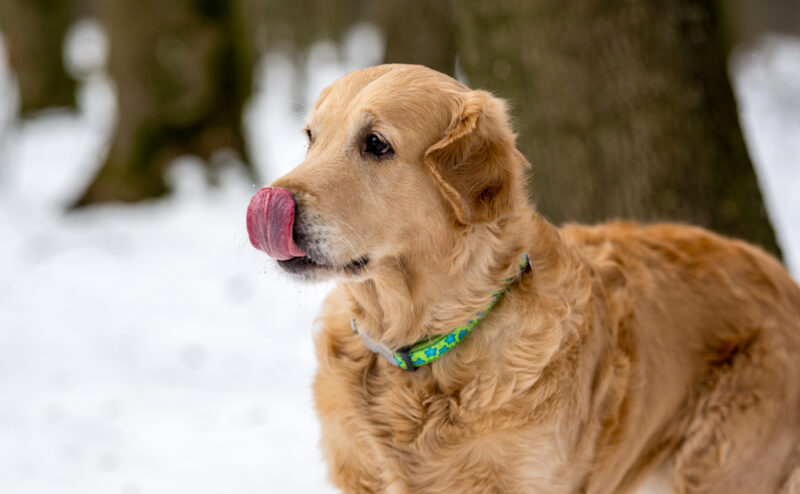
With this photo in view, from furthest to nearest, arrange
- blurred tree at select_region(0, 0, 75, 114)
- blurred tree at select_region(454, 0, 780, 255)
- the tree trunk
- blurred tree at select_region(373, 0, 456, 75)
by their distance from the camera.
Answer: blurred tree at select_region(0, 0, 75, 114)
blurred tree at select_region(373, 0, 456, 75)
the tree trunk
blurred tree at select_region(454, 0, 780, 255)

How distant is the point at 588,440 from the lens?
2518 millimetres

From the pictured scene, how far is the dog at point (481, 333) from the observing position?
241 centimetres

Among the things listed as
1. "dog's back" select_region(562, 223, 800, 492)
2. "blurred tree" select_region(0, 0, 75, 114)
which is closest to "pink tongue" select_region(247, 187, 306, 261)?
"dog's back" select_region(562, 223, 800, 492)

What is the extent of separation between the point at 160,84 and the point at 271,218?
6.30 m

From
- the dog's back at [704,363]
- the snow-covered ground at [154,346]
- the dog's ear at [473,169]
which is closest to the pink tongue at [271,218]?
the snow-covered ground at [154,346]

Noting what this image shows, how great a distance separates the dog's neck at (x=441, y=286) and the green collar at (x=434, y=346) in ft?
0.06

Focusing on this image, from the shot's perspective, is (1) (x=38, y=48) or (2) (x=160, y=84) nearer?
(2) (x=160, y=84)

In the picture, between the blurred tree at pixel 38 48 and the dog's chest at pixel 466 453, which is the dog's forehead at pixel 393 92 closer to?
the dog's chest at pixel 466 453

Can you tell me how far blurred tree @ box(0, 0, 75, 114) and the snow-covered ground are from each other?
5170 millimetres

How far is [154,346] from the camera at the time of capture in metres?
5.09

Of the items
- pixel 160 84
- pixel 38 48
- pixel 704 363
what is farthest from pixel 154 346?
pixel 38 48

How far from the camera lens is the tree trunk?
7.97 meters

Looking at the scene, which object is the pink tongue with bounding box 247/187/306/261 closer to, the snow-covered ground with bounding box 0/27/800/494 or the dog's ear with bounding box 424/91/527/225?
the snow-covered ground with bounding box 0/27/800/494

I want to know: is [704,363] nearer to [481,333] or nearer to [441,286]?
[481,333]
